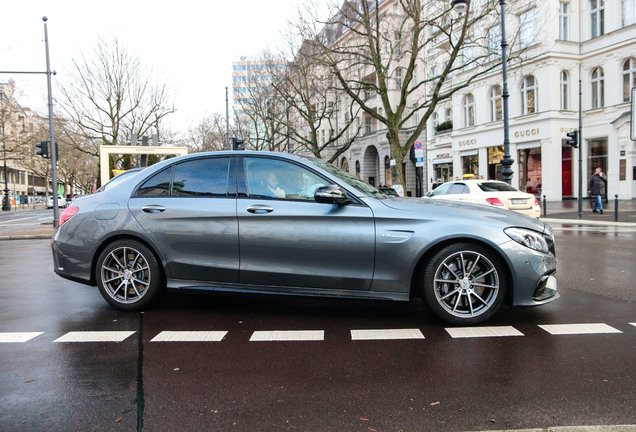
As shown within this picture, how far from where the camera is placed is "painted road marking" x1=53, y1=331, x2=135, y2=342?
4.03 meters

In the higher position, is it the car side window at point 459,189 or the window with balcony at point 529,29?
the window with balcony at point 529,29

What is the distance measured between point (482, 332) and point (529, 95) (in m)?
29.7

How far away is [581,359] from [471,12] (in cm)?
1943

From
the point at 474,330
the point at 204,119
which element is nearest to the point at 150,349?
the point at 474,330

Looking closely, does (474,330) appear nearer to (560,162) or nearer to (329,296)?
(329,296)

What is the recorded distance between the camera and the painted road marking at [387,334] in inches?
157

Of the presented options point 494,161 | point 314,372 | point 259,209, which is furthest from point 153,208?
point 494,161

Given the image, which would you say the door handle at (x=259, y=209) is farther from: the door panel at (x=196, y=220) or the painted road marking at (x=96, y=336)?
the painted road marking at (x=96, y=336)

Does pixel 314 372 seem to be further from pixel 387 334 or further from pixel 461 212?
pixel 461 212

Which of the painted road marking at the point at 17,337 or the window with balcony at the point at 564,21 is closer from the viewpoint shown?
the painted road marking at the point at 17,337

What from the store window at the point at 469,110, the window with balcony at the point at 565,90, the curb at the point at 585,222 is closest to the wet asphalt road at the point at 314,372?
the curb at the point at 585,222

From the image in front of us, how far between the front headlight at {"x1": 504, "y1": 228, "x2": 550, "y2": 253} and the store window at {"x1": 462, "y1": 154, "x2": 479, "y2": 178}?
3154 cm

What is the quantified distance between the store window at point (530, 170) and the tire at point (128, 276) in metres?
29.3

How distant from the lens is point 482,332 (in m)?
4.08
